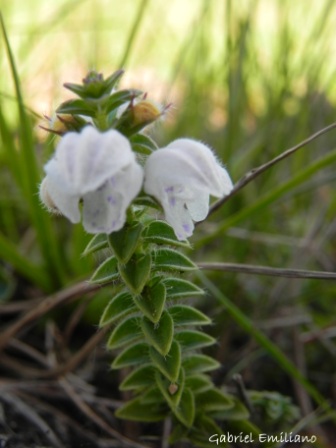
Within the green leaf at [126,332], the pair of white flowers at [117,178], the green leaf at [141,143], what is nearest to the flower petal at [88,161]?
the pair of white flowers at [117,178]

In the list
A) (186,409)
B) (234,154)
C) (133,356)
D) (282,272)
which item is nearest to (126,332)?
(133,356)

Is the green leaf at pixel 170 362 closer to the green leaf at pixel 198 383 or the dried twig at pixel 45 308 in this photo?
the green leaf at pixel 198 383

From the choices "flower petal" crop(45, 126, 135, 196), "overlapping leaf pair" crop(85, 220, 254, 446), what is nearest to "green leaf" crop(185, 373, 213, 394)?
"overlapping leaf pair" crop(85, 220, 254, 446)

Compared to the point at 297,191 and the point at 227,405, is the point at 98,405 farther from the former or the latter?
the point at 297,191

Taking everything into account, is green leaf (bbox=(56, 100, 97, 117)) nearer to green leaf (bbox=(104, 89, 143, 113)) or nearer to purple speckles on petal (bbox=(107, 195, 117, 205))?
green leaf (bbox=(104, 89, 143, 113))

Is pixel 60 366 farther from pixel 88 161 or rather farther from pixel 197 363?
pixel 88 161
